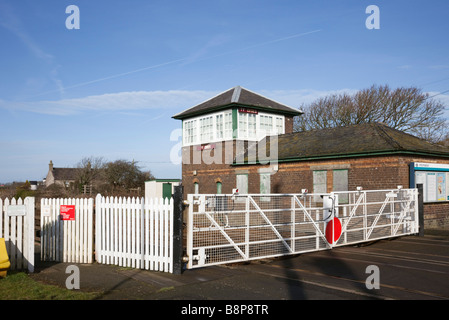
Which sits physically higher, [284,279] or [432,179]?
[432,179]

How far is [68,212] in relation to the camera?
9672 millimetres

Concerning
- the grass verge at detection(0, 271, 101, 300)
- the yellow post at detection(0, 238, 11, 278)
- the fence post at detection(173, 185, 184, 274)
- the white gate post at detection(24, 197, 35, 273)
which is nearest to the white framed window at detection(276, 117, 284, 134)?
the fence post at detection(173, 185, 184, 274)

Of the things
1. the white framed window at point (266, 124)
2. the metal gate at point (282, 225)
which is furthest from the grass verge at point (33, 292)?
the white framed window at point (266, 124)

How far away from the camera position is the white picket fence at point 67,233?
959 centimetres

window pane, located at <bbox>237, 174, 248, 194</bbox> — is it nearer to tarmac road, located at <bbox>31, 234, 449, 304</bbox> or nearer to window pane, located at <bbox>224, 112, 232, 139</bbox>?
window pane, located at <bbox>224, 112, 232, 139</bbox>

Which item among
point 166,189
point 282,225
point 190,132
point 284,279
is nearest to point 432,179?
point 282,225

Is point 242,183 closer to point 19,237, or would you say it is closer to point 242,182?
point 242,182

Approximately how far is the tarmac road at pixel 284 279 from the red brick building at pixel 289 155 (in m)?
7.81

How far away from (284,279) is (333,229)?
176 inches

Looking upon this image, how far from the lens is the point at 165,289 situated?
7098 millimetres

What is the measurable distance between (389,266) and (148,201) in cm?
589

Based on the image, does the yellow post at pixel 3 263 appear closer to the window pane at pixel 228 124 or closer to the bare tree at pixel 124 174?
the window pane at pixel 228 124

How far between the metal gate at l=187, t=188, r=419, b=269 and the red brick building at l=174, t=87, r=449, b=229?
313cm
